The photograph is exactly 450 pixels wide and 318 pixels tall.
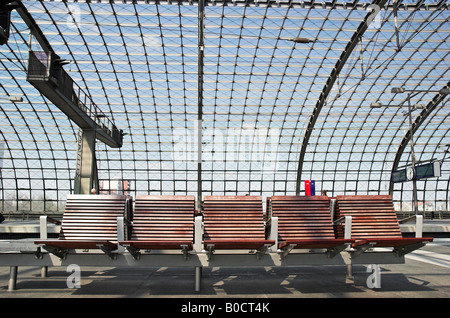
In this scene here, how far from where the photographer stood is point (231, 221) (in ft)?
20.4

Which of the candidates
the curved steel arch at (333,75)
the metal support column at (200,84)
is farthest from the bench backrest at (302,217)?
the curved steel arch at (333,75)

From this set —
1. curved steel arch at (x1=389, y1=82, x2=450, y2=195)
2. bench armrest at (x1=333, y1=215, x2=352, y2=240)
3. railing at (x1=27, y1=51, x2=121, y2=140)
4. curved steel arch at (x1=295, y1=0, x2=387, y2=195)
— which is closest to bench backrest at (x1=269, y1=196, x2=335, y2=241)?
bench armrest at (x1=333, y1=215, x2=352, y2=240)

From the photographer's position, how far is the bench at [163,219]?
6.04 m

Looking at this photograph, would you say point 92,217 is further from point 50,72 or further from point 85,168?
point 85,168

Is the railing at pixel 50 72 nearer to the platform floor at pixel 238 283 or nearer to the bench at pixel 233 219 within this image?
the platform floor at pixel 238 283

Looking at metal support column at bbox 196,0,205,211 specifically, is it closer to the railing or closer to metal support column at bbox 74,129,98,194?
the railing

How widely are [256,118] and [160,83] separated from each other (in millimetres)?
11631

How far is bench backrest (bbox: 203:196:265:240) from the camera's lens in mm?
6113

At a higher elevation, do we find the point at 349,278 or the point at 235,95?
the point at 235,95

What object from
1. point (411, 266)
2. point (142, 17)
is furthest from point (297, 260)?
point (142, 17)

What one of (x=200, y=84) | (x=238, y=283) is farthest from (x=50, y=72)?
(x=238, y=283)

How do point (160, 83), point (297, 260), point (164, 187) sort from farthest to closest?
point (164, 187) < point (160, 83) < point (297, 260)

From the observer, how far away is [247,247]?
5.49 m
